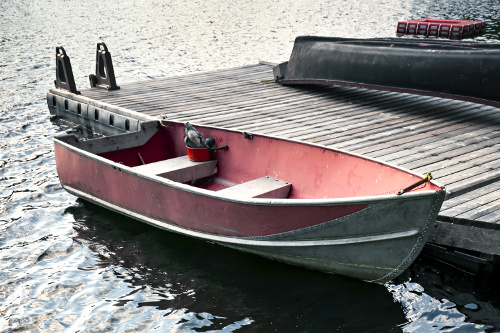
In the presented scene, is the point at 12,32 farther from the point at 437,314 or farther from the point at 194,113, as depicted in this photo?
the point at 437,314

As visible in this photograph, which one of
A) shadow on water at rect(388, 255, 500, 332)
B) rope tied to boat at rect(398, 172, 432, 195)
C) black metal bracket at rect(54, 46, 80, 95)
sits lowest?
shadow on water at rect(388, 255, 500, 332)

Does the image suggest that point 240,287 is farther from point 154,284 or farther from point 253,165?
point 253,165

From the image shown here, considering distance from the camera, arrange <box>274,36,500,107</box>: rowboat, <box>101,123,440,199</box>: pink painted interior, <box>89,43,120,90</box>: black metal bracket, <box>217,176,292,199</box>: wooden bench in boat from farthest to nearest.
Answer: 1. <box>89,43,120,90</box>: black metal bracket
2. <box>274,36,500,107</box>: rowboat
3. <box>217,176,292,199</box>: wooden bench in boat
4. <box>101,123,440,199</box>: pink painted interior

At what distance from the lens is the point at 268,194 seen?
7.26 metres

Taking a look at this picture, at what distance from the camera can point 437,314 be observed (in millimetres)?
5934

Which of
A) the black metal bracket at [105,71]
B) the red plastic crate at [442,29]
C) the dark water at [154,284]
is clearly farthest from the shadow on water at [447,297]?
the red plastic crate at [442,29]

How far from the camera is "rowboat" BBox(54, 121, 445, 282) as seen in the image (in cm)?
571

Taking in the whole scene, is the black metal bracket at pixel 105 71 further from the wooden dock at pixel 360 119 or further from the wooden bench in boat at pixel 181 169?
the wooden bench in boat at pixel 181 169

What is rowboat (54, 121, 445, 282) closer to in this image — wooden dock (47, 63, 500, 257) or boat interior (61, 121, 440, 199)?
boat interior (61, 121, 440, 199)

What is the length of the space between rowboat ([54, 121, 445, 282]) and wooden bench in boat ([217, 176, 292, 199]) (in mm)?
13

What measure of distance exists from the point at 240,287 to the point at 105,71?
809 cm

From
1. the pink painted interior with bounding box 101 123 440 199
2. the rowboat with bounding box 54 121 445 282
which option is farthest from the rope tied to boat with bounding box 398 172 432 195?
the pink painted interior with bounding box 101 123 440 199

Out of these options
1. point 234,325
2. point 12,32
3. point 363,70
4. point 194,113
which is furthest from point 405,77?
point 12,32

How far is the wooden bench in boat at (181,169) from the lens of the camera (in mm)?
8055
